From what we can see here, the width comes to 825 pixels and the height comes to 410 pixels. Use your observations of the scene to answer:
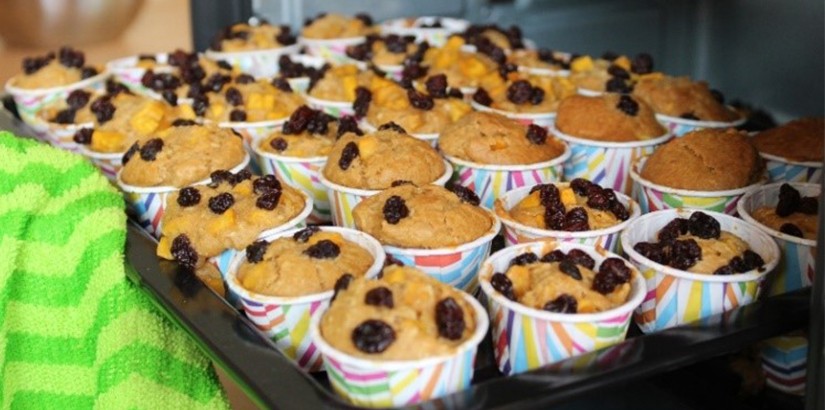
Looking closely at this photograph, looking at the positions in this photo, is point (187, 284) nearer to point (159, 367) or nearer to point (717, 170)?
point (159, 367)

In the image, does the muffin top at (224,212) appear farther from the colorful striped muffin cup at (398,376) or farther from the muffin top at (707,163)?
the muffin top at (707,163)

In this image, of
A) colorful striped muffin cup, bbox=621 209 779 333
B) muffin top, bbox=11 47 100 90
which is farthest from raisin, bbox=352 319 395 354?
muffin top, bbox=11 47 100 90

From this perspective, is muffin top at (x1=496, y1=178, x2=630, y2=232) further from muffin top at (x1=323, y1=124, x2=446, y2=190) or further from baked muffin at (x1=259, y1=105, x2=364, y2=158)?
baked muffin at (x1=259, y1=105, x2=364, y2=158)

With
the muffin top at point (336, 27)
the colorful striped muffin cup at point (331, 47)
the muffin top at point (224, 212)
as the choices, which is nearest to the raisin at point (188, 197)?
the muffin top at point (224, 212)

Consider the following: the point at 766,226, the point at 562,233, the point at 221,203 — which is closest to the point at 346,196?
the point at 221,203

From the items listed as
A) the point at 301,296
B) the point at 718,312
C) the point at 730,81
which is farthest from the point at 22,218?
the point at 730,81
